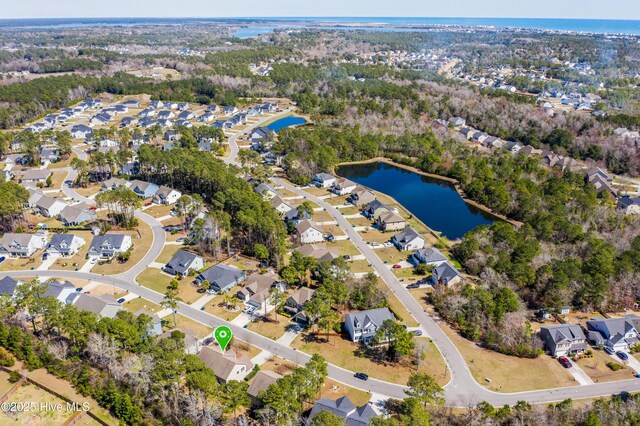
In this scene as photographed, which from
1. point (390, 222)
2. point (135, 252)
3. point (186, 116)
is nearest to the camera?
point (135, 252)

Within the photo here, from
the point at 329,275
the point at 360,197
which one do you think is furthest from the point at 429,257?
the point at 360,197

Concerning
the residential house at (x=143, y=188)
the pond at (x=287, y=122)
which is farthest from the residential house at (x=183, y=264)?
the pond at (x=287, y=122)

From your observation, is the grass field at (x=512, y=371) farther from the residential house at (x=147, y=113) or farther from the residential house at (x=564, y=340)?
the residential house at (x=147, y=113)

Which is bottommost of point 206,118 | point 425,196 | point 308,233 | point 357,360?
point 425,196

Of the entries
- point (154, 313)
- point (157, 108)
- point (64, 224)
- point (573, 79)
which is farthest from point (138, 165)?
point (573, 79)

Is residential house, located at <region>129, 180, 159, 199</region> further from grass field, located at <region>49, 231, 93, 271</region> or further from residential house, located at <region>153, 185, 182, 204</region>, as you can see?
grass field, located at <region>49, 231, 93, 271</region>

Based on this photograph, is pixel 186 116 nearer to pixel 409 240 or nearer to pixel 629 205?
pixel 409 240

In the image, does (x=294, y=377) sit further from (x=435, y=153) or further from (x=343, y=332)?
(x=435, y=153)

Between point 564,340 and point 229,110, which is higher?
point 229,110
